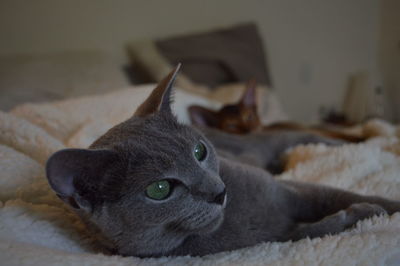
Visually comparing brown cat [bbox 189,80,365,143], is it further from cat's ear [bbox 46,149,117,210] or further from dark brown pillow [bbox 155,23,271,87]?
cat's ear [bbox 46,149,117,210]

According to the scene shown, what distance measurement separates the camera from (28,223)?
2.16ft

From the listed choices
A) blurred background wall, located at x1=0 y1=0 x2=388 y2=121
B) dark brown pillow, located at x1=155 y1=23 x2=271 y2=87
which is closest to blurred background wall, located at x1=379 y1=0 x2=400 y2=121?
blurred background wall, located at x1=0 y1=0 x2=388 y2=121

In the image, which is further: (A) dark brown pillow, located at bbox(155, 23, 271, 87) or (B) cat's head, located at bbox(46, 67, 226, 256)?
(A) dark brown pillow, located at bbox(155, 23, 271, 87)

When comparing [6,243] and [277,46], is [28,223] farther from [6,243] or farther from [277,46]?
[277,46]

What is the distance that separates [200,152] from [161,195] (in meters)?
0.13

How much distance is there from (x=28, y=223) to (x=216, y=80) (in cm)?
209

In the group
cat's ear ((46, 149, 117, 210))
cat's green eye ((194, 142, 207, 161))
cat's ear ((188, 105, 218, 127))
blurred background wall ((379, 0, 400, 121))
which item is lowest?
blurred background wall ((379, 0, 400, 121))

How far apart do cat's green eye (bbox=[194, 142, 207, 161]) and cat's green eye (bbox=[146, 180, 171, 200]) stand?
0.09 metres

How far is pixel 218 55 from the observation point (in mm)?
2625

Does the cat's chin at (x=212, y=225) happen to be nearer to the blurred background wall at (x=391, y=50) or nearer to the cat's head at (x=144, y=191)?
the cat's head at (x=144, y=191)

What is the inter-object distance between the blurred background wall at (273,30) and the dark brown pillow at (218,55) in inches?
7.9

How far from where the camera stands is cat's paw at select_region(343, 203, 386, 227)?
0.76 m

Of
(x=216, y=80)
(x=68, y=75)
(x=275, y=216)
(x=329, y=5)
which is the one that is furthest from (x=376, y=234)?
(x=329, y=5)

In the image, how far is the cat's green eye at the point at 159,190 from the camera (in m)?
0.60
